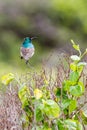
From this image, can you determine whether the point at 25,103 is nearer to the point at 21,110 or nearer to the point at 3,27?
the point at 21,110

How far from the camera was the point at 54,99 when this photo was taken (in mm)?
3008

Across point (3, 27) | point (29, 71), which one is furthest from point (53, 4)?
point (29, 71)

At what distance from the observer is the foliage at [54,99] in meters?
2.86

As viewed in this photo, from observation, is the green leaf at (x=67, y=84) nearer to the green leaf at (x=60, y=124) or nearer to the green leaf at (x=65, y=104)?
the green leaf at (x=65, y=104)

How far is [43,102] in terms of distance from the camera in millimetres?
2805

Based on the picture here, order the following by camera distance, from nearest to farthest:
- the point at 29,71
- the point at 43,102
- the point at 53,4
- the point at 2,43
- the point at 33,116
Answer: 1. the point at 43,102
2. the point at 33,116
3. the point at 29,71
4. the point at 2,43
5. the point at 53,4

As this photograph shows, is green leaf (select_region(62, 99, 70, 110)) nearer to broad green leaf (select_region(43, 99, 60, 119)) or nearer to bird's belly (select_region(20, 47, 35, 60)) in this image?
broad green leaf (select_region(43, 99, 60, 119))

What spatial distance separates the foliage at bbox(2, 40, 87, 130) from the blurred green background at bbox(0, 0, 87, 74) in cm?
1383

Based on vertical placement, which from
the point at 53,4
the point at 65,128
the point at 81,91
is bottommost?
the point at 65,128

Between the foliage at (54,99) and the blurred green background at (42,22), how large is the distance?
1383 centimetres

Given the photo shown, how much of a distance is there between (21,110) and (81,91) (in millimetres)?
373

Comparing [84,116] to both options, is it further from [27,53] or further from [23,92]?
[27,53]

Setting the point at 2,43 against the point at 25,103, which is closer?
the point at 25,103

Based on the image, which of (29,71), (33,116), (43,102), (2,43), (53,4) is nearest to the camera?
(43,102)
